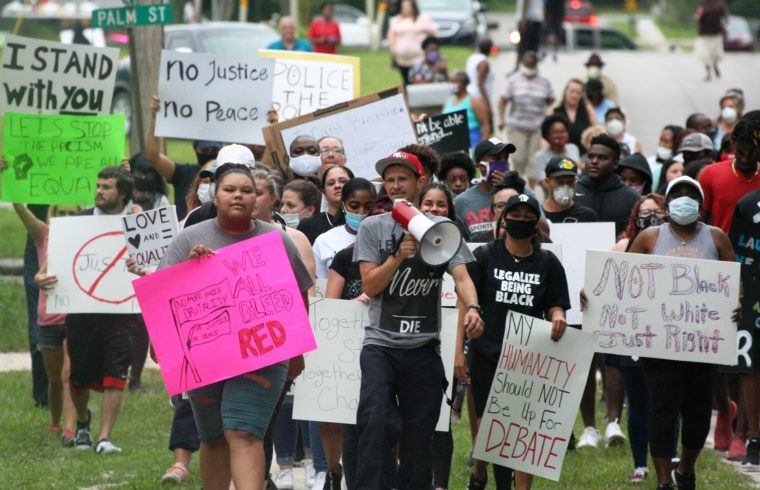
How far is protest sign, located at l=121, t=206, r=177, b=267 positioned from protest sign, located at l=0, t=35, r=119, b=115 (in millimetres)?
3004

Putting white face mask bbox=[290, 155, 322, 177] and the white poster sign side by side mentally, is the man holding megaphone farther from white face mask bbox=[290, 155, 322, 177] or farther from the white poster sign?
the white poster sign

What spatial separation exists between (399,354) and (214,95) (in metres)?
5.20

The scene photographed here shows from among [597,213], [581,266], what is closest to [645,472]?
[581,266]

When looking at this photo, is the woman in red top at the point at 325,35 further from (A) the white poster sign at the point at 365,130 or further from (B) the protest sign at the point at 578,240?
(B) the protest sign at the point at 578,240

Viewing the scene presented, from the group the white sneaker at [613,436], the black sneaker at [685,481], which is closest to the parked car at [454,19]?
the white sneaker at [613,436]

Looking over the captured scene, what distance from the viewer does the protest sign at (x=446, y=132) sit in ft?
39.8

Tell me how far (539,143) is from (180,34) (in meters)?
6.83

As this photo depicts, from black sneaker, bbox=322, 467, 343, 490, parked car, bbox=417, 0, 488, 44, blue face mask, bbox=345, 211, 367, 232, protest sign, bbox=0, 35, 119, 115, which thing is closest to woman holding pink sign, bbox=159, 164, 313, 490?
black sneaker, bbox=322, 467, 343, 490

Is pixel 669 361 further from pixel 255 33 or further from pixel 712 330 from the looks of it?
pixel 255 33

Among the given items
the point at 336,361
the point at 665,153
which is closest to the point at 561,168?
the point at 336,361

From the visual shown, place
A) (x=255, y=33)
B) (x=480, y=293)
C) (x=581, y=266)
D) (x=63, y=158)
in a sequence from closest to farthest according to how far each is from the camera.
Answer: (x=480, y=293)
(x=581, y=266)
(x=63, y=158)
(x=255, y=33)

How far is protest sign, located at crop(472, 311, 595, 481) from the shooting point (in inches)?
315

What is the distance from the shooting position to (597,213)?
34.2 feet

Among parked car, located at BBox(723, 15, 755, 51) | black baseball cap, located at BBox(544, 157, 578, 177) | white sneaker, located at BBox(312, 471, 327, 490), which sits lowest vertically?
white sneaker, located at BBox(312, 471, 327, 490)
